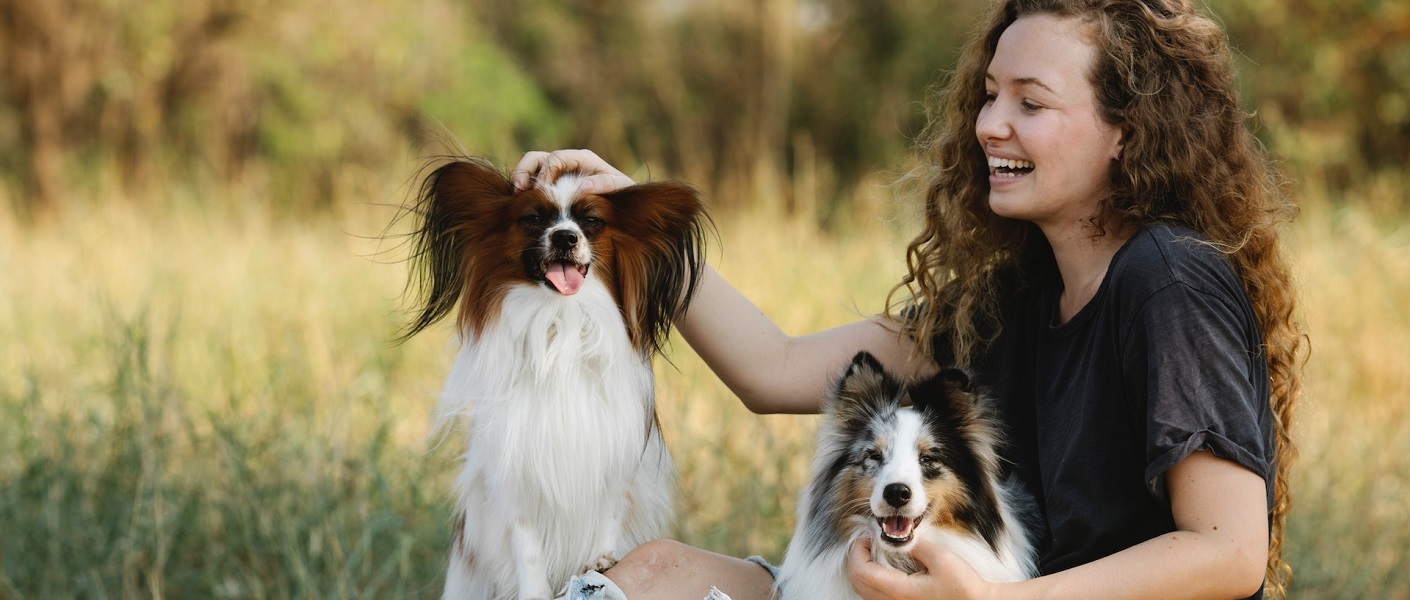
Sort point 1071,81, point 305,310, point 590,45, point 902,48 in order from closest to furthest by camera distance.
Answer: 1. point 1071,81
2. point 305,310
3. point 902,48
4. point 590,45

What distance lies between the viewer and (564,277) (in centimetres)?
260

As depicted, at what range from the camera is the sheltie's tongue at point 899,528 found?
241 centimetres

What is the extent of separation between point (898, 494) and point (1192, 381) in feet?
1.92

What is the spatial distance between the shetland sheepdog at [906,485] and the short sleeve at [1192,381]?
33cm

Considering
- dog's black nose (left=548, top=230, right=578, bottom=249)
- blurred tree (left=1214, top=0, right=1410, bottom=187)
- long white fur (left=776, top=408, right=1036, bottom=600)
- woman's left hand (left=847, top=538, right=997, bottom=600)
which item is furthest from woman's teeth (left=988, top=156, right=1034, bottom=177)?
blurred tree (left=1214, top=0, right=1410, bottom=187)

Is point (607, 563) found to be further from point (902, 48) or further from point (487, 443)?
point (902, 48)

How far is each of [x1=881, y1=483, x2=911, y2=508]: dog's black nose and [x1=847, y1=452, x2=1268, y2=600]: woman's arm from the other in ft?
0.58

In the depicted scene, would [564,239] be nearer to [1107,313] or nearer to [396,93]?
[1107,313]

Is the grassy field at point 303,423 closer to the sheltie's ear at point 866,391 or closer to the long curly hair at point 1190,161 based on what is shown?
the long curly hair at point 1190,161

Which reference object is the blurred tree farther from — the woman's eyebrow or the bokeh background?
the woman's eyebrow

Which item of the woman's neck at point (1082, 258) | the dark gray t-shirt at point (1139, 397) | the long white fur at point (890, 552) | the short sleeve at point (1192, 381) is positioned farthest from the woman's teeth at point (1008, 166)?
the long white fur at point (890, 552)

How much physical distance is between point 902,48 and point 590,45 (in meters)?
5.22

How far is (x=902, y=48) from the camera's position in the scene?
16.7 metres

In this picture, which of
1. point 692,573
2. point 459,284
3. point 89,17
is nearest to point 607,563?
point 692,573
